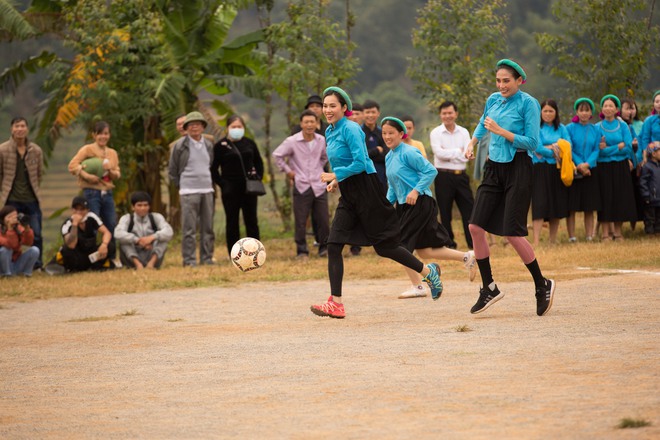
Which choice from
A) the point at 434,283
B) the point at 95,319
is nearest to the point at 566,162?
the point at 434,283

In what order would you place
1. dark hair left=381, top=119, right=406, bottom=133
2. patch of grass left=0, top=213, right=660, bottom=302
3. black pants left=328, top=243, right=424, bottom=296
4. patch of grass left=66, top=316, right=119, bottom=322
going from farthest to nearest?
patch of grass left=0, top=213, right=660, bottom=302 → dark hair left=381, top=119, right=406, bottom=133 → patch of grass left=66, top=316, right=119, bottom=322 → black pants left=328, top=243, right=424, bottom=296

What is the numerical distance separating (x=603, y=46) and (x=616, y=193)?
434 centimetres

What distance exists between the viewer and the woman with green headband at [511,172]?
8.86m

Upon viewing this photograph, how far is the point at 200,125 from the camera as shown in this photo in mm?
15734

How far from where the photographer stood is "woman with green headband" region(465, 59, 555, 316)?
8.86 meters

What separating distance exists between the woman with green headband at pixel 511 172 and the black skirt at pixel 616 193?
7161 millimetres

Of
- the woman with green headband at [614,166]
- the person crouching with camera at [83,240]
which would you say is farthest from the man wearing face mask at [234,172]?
the woman with green headband at [614,166]

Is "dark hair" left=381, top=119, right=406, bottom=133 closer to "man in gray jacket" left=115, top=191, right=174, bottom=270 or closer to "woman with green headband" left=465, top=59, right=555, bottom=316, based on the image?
"woman with green headband" left=465, top=59, right=555, bottom=316

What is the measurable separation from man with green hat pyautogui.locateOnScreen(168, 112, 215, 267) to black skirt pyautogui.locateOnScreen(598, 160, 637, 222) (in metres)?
5.70

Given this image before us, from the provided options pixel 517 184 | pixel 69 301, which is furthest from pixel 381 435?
pixel 69 301

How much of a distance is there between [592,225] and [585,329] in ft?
27.3

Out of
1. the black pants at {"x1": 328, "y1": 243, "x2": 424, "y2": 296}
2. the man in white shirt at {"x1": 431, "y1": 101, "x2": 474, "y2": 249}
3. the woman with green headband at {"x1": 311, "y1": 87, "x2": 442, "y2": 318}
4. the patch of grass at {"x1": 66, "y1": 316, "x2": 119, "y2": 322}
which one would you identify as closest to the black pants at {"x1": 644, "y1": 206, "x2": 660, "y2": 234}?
the man in white shirt at {"x1": 431, "y1": 101, "x2": 474, "y2": 249}

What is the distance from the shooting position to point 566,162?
50.9ft

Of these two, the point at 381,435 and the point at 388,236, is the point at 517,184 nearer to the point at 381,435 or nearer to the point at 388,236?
the point at 388,236
